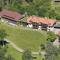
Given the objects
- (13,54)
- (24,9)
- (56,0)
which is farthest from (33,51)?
(56,0)

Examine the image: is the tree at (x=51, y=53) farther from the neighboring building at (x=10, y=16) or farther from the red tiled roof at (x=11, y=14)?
the red tiled roof at (x=11, y=14)

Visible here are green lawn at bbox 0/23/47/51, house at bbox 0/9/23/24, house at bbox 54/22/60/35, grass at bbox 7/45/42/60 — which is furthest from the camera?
house at bbox 0/9/23/24

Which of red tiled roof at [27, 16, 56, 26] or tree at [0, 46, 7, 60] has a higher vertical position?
tree at [0, 46, 7, 60]

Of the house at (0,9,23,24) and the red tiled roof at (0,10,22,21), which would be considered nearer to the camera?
the house at (0,9,23,24)

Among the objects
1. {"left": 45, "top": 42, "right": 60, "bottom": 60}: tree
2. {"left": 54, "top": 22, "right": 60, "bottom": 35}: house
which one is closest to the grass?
{"left": 45, "top": 42, "right": 60, "bottom": 60}: tree

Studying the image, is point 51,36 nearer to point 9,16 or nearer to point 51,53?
point 51,53

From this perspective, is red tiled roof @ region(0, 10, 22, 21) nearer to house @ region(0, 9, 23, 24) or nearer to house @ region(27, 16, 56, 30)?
house @ region(0, 9, 23, 24)

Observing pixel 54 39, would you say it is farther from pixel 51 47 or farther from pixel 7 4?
pixel 7 4
